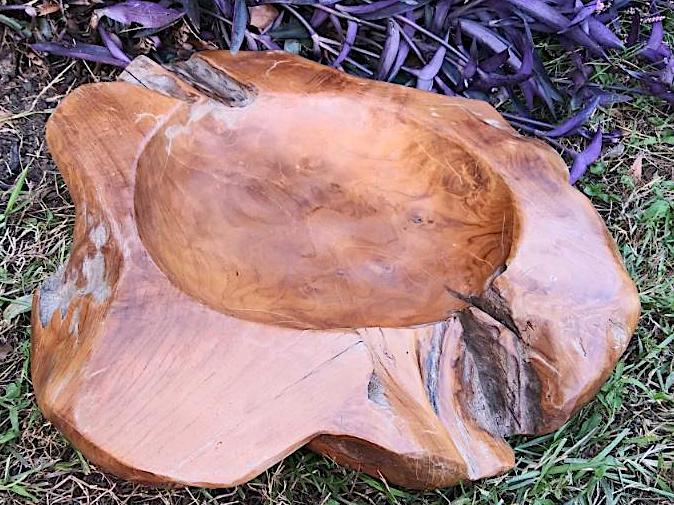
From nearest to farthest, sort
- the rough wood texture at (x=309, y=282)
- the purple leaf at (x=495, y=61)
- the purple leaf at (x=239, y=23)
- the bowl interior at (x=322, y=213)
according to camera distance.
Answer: the rough wood texture at (x=309, y=282), the bowl interior at (x=322, y=213), the purple leaf at (x=239, y=23), the purple leaf at (x=495, y=61)

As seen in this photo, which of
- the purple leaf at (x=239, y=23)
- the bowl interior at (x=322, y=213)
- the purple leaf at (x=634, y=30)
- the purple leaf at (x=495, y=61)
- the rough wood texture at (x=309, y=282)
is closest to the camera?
the rough wood texture at (x=309, y=282)

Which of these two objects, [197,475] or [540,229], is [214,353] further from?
[540,229]

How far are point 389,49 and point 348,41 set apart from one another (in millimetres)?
80

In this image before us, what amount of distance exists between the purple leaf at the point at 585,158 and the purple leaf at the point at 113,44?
2.87 ft

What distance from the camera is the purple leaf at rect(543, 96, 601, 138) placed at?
162 cm

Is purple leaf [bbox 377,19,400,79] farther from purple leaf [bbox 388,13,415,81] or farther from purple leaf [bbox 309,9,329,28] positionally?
purple leaf [bbox 309,9,329,28]

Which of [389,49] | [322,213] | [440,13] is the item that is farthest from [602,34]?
[322,213]

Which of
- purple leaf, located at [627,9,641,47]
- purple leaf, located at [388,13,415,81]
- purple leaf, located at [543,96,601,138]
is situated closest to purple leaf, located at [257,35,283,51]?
purple leaf, located at [388,13,415,81]

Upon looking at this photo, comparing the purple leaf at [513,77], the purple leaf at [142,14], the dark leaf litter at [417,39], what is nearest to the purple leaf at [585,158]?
the dark leaf litter at [417,39]

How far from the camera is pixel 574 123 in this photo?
1.62m

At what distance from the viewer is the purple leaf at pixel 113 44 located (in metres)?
1.59

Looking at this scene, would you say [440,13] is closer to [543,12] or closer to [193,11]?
[543,12]

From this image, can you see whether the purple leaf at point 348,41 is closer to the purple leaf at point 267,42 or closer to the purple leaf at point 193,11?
the purple leaf at point 267,42

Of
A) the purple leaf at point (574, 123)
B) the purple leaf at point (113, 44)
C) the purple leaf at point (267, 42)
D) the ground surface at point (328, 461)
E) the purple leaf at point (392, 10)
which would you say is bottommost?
the ground surface at point (328, 461)
